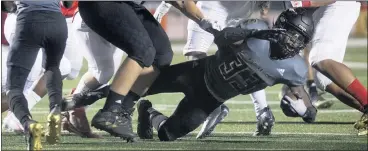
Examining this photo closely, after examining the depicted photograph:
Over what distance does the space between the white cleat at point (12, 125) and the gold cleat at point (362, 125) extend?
6.51 ft

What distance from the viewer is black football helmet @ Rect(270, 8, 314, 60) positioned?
625cm

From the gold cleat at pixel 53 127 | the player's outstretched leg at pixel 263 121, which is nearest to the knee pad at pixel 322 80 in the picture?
the player's outstretched leg at pixel 263 121

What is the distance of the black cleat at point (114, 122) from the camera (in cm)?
610

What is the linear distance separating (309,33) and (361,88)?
0.92 metres

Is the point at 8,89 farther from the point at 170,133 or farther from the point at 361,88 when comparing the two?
the point at 361,88

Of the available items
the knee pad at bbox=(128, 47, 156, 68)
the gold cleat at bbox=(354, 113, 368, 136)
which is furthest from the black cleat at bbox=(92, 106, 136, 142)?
the gold cleat at bbox=(354, 113, 368, 136)

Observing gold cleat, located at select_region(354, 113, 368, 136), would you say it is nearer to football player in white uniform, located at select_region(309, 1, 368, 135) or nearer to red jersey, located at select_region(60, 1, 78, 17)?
football player in white uniform, located at select_region(309, 1, 368, 135)

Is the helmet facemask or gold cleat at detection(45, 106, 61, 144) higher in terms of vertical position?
the helmet facemask

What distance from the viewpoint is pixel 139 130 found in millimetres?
6746

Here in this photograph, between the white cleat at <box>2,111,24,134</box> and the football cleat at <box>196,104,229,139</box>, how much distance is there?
1.08 metres

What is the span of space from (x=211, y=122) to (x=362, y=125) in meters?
0.88

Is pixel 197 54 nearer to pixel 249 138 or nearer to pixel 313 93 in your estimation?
pixel 249 138

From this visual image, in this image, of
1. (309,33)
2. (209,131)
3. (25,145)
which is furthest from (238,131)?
(25,145)

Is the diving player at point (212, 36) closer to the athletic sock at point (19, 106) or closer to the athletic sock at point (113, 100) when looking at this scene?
the athletic sock at point (113, 100)
